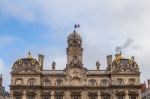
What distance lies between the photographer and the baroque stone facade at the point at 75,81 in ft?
294

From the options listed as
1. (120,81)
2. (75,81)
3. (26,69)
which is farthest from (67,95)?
(120,81)

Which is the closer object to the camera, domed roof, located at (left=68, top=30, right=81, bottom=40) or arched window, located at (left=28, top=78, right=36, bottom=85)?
arched window, located at (left=28, top=78, right=36, bottom=85)

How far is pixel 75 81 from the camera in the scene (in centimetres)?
9188

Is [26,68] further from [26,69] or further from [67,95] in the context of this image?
[67,95]

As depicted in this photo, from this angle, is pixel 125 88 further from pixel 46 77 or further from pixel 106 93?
pixel 46 77

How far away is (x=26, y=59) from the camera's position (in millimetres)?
93625

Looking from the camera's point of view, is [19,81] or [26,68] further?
[26,68]

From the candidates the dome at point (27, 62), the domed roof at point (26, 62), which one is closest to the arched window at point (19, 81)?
the domed roof at point (26, 62)

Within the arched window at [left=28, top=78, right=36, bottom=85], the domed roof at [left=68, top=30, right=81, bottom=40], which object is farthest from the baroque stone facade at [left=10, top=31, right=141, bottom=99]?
the domed roof at [left=68, top=30, right=81, bottom=40]

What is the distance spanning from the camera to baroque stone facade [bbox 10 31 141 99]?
89625 millimetres

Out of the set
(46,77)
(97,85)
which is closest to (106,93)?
(97,85)

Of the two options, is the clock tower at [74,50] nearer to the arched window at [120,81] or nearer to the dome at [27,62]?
the dome at [27,62]

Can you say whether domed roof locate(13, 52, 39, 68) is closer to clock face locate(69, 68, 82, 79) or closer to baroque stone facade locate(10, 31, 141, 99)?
baroque stone facade locate(10, 31, 141, 99)

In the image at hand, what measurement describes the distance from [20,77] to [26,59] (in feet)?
18.7
